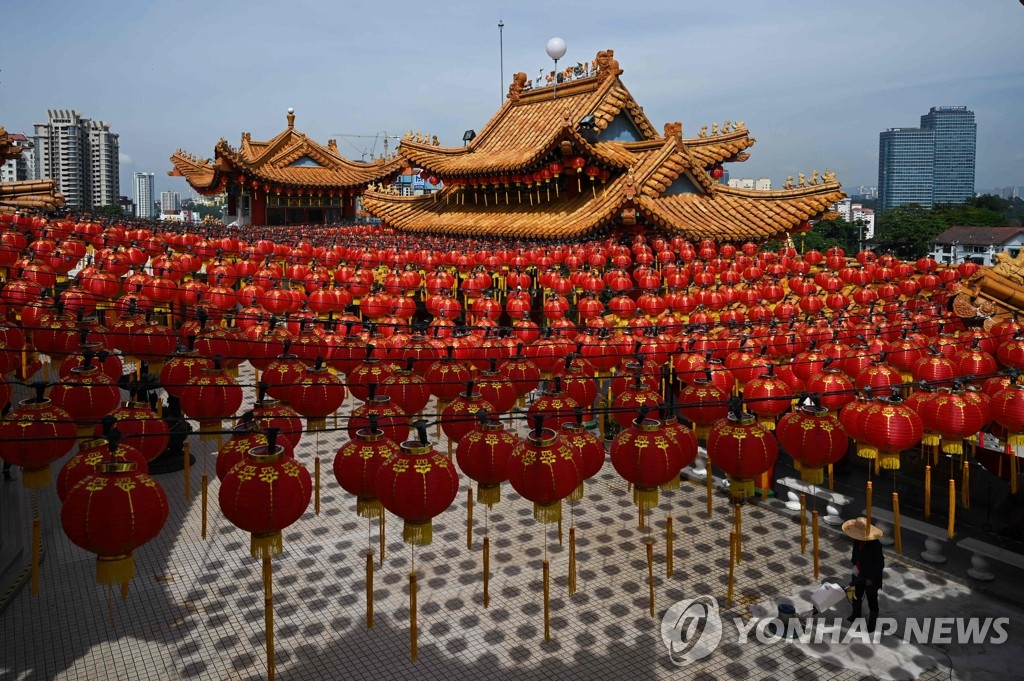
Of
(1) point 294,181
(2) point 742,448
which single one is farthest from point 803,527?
(1) point 294,181

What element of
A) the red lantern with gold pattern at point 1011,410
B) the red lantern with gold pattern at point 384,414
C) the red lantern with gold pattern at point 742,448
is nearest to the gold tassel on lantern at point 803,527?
the red lantern with gold pattern at point 1011,410

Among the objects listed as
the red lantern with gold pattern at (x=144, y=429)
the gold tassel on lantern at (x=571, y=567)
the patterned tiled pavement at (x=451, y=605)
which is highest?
the red lantern with gold pattern at (x=144, y=429)

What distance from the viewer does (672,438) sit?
6750 mm

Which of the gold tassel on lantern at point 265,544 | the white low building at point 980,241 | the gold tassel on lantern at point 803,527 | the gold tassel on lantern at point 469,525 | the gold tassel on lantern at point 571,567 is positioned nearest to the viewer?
the gold tassel on lantern at point 265,544

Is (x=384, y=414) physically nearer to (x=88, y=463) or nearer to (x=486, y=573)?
(x=486, y=573)

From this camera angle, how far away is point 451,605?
329 inches

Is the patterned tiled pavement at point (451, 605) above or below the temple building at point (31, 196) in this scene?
below

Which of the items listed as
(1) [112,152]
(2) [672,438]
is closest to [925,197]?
(1) [112,152]

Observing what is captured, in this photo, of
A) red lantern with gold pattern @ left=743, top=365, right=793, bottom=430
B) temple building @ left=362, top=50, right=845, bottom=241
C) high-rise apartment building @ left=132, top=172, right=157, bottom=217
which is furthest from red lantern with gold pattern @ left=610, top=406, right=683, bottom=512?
high-rise apartment building @ left=132, top=172, right=157, bottom=217

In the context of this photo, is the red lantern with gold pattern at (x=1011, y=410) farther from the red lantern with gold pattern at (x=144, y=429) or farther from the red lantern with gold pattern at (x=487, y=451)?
the red lantern with gold pattern at (x=144, y=429)

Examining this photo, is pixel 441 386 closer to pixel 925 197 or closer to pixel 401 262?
pixel 401 262

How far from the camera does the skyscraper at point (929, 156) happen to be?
486ft

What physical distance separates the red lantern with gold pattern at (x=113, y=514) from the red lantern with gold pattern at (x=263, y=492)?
1.58 ft

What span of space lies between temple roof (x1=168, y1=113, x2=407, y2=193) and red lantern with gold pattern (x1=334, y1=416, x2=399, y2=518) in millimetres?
24248
